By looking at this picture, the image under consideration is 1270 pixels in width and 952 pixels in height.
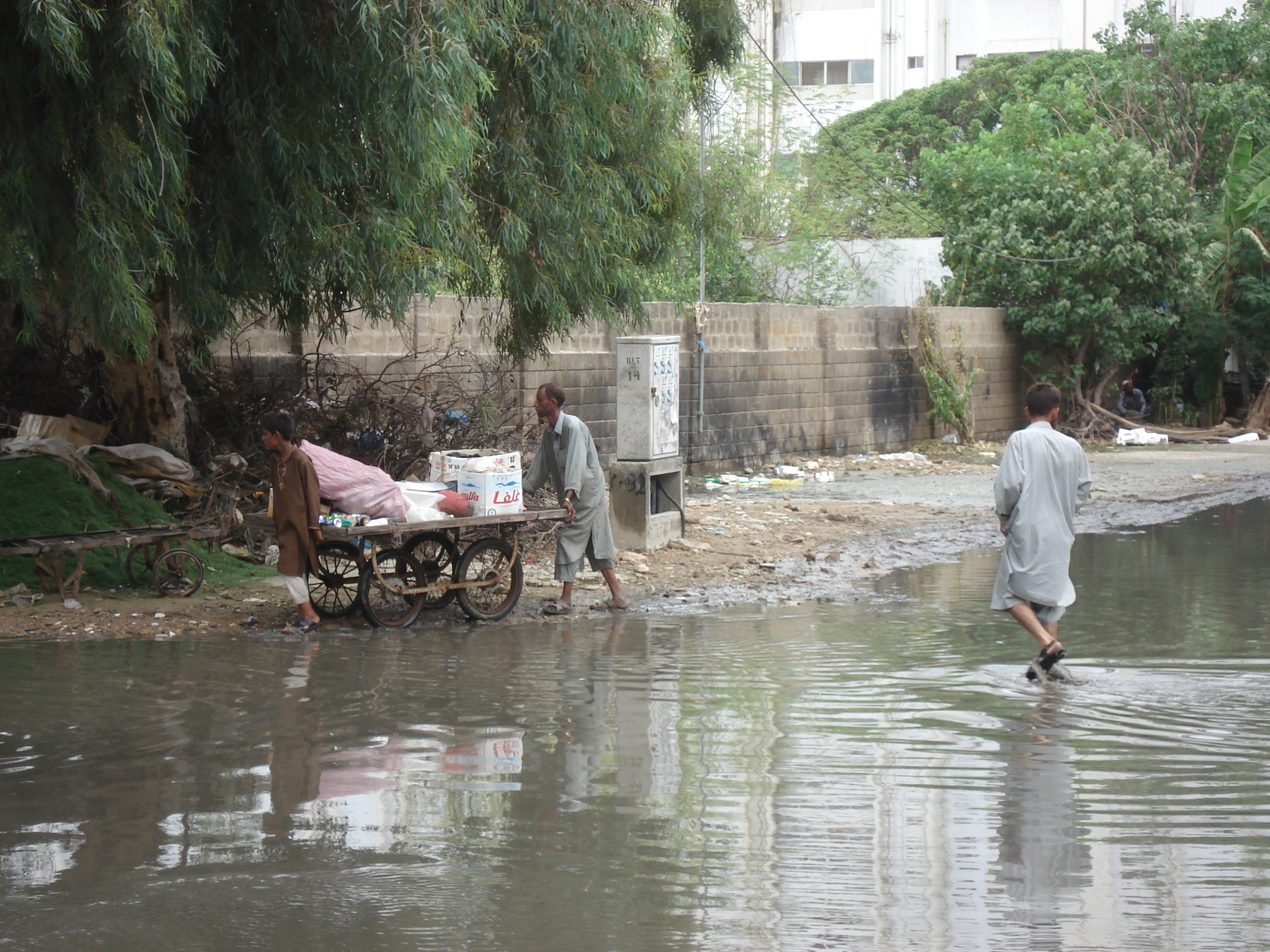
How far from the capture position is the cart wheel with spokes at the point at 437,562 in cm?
954

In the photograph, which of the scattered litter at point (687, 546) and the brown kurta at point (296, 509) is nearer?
the brown kurta at point (296, 509)

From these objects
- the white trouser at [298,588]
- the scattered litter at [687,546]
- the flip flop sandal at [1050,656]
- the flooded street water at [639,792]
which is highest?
the white trouser at [298,588]

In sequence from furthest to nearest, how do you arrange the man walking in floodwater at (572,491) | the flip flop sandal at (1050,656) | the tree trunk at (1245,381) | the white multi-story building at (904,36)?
the white multi-story building at (904,36), the tree trunk at (1245,381), the man walking in floodwater at (572,491), the flip flop sandal at (1050,656)

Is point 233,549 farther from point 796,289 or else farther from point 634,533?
point 796,289

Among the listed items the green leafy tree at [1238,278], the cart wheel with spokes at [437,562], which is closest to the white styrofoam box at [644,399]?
the cart wheel with spokes at [437,562]

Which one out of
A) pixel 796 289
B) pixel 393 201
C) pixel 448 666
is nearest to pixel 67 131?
pixel 393 201

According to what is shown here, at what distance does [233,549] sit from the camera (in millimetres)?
11383

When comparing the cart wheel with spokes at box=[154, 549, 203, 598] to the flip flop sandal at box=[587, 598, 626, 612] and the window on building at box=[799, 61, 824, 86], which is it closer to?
the flip flop sandal at box=[587, 598, 626, 612]

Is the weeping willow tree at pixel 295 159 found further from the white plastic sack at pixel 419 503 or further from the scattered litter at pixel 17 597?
the scattered litter at pixel 17 597

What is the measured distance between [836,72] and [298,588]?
4477 centimetres

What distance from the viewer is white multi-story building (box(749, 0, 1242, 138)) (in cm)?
4750

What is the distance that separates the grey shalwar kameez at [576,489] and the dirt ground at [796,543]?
0.43m

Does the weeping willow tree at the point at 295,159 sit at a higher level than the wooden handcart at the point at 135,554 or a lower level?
higher

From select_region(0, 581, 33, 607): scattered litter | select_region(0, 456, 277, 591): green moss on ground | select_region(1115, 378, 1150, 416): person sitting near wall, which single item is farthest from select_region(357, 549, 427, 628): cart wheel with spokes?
select_region(1115, 378, 1150, 416): person sitting near wall
